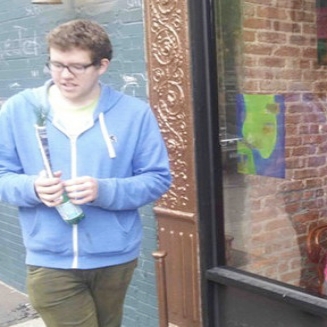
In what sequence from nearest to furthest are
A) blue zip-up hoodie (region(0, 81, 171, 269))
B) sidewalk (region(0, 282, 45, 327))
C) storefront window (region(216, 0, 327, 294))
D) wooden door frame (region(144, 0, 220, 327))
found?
blue zip-up hoodie (region(0, 81, 171, 269)), wooden door frame (region(144, 0, 220, 327)), storefront window (region(216, 0, 327, 294)), sidewalk (region(0, 282, 45, 327))

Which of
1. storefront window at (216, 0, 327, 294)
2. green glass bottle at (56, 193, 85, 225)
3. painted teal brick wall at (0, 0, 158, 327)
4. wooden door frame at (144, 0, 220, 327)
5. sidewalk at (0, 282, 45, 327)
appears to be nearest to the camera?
green glass bottle at (56, 193, 85, 225)

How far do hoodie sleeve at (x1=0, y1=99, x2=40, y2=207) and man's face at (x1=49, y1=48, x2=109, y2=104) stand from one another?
220 millimetres

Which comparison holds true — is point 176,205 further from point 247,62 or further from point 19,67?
point 19,67

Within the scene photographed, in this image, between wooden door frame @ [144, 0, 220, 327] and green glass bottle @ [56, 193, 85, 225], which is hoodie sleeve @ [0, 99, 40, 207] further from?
wooden door frame @ [144, 0, 220, 327]

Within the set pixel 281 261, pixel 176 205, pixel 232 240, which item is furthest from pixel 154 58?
pixel 281 261

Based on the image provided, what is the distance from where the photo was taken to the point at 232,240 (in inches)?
135

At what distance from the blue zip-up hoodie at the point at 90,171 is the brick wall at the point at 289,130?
127 centimetres

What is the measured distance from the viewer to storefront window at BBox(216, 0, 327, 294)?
11.0 feet

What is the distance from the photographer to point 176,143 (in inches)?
131

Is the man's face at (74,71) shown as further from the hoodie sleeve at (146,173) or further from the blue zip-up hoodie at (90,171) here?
the hoodie sleeve at (146,173)

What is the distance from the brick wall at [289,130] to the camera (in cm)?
343

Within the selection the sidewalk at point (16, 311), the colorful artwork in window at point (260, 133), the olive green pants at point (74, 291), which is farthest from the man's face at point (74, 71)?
the sidewalk at point (16, 311)

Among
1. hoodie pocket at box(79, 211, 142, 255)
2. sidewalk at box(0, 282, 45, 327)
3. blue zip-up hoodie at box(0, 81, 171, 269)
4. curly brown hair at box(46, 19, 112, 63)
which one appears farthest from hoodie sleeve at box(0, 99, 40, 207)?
sidewalk at box(0, 282, 45, 327)

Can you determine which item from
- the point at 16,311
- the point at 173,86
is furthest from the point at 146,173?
the point at 16,311
